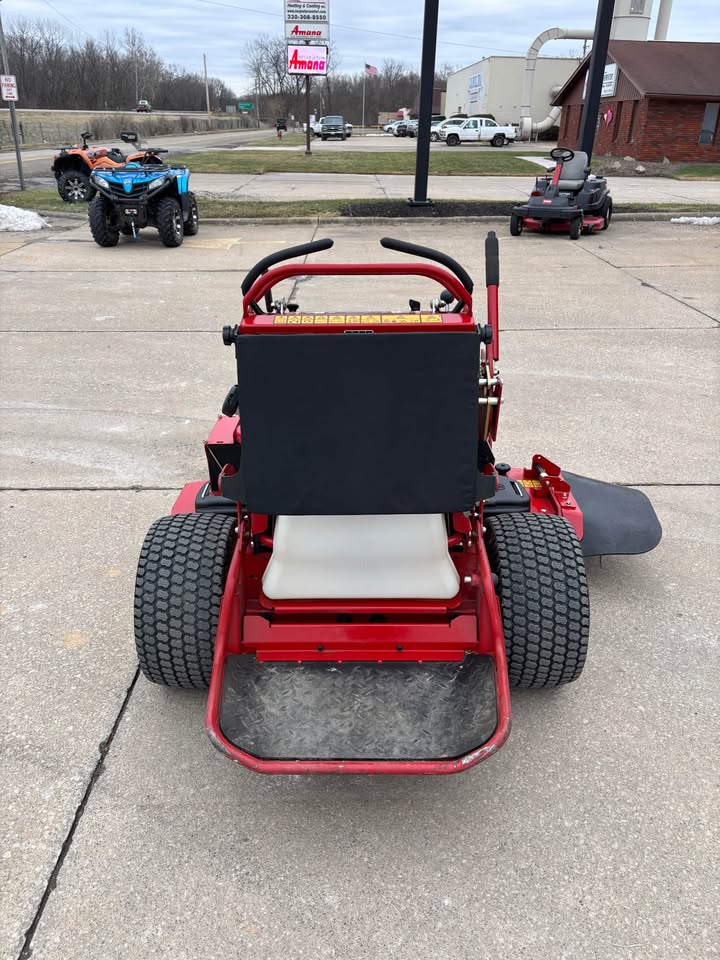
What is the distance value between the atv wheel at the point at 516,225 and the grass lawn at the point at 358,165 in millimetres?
9554

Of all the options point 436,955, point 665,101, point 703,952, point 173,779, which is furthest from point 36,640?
point 665,101

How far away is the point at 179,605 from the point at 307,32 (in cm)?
2572

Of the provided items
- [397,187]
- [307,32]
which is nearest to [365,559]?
[397,187]

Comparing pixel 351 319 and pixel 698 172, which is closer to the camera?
pixel 351 319

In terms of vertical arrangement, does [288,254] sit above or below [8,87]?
below

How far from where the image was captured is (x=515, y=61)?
46.0m

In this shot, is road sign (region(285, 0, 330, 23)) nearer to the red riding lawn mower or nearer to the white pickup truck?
the white pickup truck

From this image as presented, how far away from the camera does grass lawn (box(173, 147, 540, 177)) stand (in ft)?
67.9

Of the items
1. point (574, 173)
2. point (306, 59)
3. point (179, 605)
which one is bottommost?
point (179, 605)

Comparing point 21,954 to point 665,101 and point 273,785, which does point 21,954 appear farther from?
point 665,101

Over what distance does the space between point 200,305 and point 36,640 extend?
5.22 m

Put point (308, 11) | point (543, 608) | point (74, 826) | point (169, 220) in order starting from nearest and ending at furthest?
1. point (74, 826)
2. point (543, 608)
3. point (169, 220)
4. point (308, 11)

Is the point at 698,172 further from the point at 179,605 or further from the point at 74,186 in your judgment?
the point at 179,605

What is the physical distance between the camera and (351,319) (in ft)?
6.66
